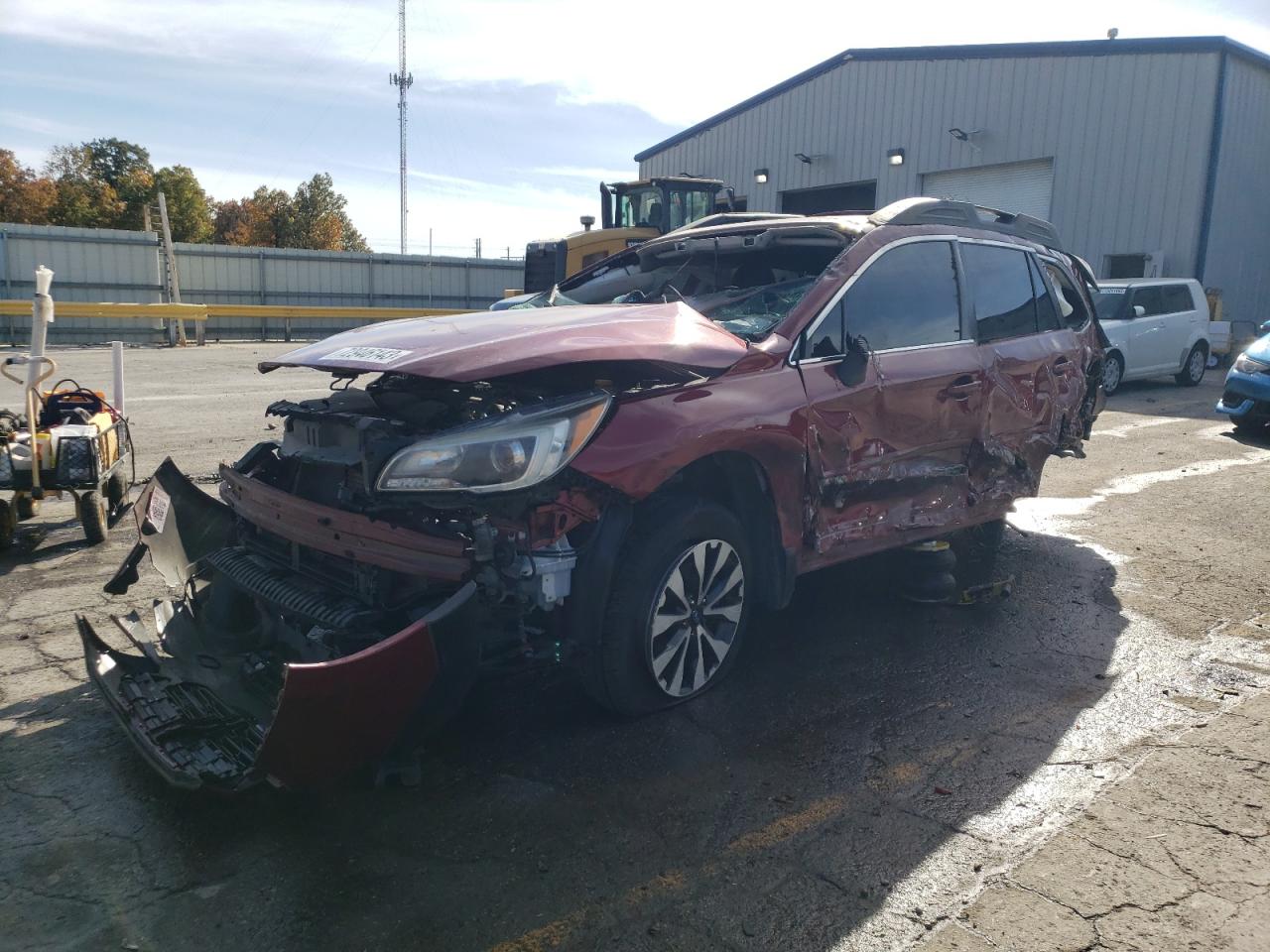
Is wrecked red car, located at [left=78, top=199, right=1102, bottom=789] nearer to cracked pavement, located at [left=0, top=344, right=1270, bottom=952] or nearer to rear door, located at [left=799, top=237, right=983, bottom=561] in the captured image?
rear door, located at [left=799, top=237, right=983, bottom=561]

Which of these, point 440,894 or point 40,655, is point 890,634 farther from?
point 40,655

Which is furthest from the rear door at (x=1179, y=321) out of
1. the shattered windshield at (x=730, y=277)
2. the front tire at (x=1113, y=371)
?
the shattered windshield at (x=730, y=277)

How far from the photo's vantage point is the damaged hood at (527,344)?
342cm

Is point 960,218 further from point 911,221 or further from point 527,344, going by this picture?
point 527,344

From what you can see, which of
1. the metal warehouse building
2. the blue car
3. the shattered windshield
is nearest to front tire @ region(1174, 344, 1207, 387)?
the metal warehouse building

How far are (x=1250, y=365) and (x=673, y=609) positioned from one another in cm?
1019

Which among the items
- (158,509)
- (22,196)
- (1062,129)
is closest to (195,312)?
(1062,129)

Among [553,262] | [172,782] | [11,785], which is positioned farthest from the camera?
[553,262]

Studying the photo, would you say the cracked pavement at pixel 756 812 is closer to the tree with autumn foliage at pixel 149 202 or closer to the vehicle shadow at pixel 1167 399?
the vehicle shadow at pixel 1167 399

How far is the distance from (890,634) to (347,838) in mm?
2844

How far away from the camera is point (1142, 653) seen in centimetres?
460

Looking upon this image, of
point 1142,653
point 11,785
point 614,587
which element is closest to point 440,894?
point 614,587

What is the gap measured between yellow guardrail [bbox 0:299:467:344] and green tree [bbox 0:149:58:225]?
23064 mm

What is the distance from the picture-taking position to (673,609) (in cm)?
364
